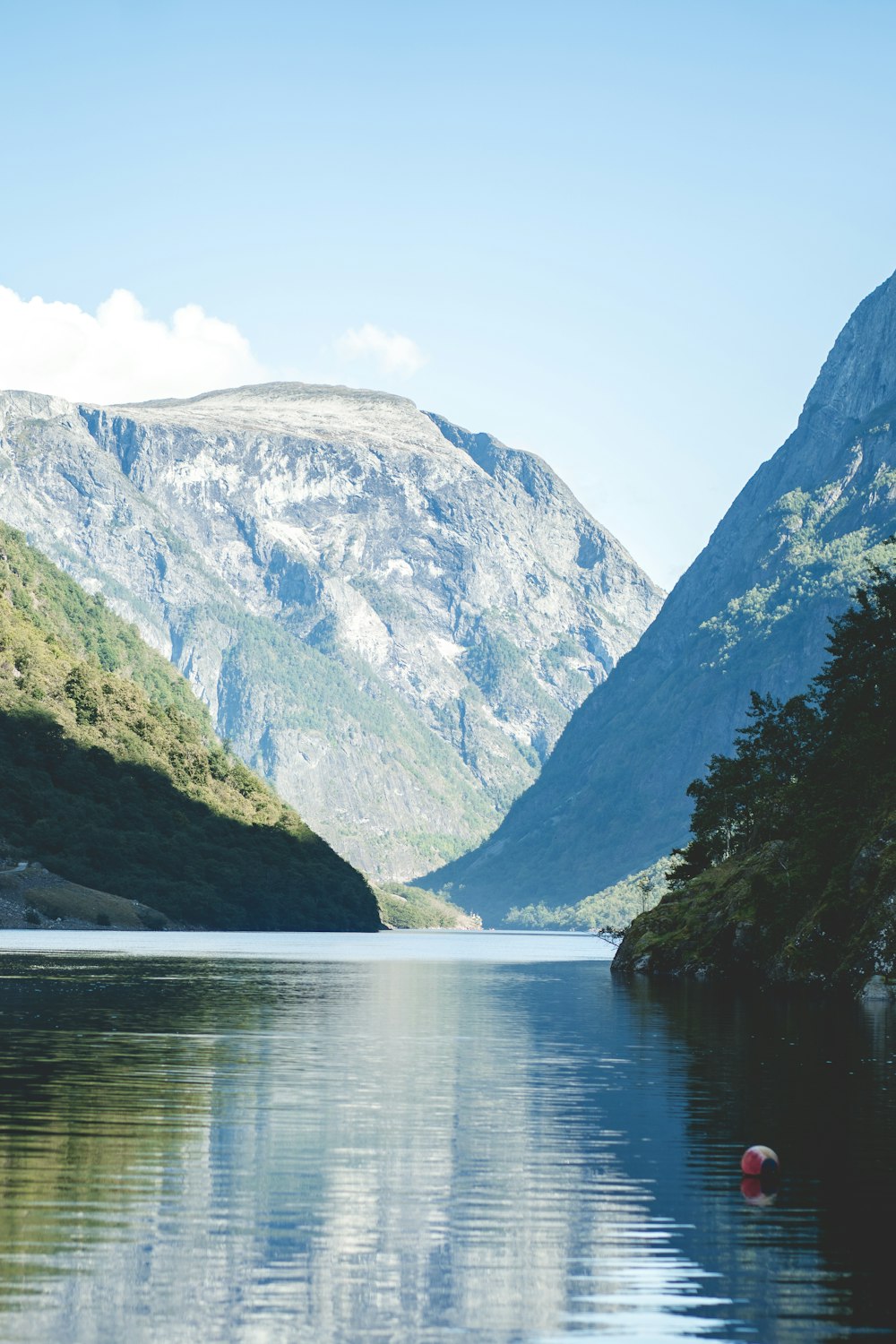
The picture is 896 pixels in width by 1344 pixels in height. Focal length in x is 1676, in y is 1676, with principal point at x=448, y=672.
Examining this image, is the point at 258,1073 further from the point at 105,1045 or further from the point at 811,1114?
the point at 811,1114

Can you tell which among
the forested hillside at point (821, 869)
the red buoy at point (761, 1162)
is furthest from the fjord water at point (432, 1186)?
the forested hillside at point (821, 869)

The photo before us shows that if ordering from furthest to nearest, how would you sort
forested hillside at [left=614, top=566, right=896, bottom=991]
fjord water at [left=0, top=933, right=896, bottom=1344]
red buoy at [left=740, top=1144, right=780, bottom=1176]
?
forested hillside at [left=614, top=566, right=896, bottom=991], red buoy at [left=740, top=1144, right=780, bottom=1176], fjord water at [left=0, top=933, right=896, bottom=1344]

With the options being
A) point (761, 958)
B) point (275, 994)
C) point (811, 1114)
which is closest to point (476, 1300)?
point (811, 1114)

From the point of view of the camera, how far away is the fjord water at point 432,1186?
2305cm

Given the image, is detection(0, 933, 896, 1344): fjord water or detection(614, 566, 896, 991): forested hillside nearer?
detection(0, 933, 896, 1344): fjord water

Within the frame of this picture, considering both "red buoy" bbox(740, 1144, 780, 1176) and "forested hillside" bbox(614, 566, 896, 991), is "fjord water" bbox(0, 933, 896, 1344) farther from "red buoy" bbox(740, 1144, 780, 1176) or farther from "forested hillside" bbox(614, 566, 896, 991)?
"forested hillside" bbox(614, 566, 896, 991)

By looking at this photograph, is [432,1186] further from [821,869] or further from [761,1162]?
[821,869]

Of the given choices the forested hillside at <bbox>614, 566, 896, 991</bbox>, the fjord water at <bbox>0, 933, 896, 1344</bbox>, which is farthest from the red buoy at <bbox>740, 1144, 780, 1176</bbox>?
the forested hillside at <bbox>614, 566, 896, 991</bbox>

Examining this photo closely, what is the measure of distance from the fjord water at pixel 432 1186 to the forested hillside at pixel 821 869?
3822cm

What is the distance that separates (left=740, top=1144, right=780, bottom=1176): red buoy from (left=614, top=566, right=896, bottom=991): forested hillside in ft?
231

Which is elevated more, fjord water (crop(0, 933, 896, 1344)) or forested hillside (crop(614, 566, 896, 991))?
forested hillside (crop(614, 566, 896, 991))

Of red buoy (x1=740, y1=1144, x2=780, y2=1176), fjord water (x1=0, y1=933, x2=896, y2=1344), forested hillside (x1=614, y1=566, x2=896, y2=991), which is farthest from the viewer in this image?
forested hillside (x1=614, y1=566, x2=896, y2=991)

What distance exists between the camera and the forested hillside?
109 metres

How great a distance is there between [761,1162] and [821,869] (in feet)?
290
